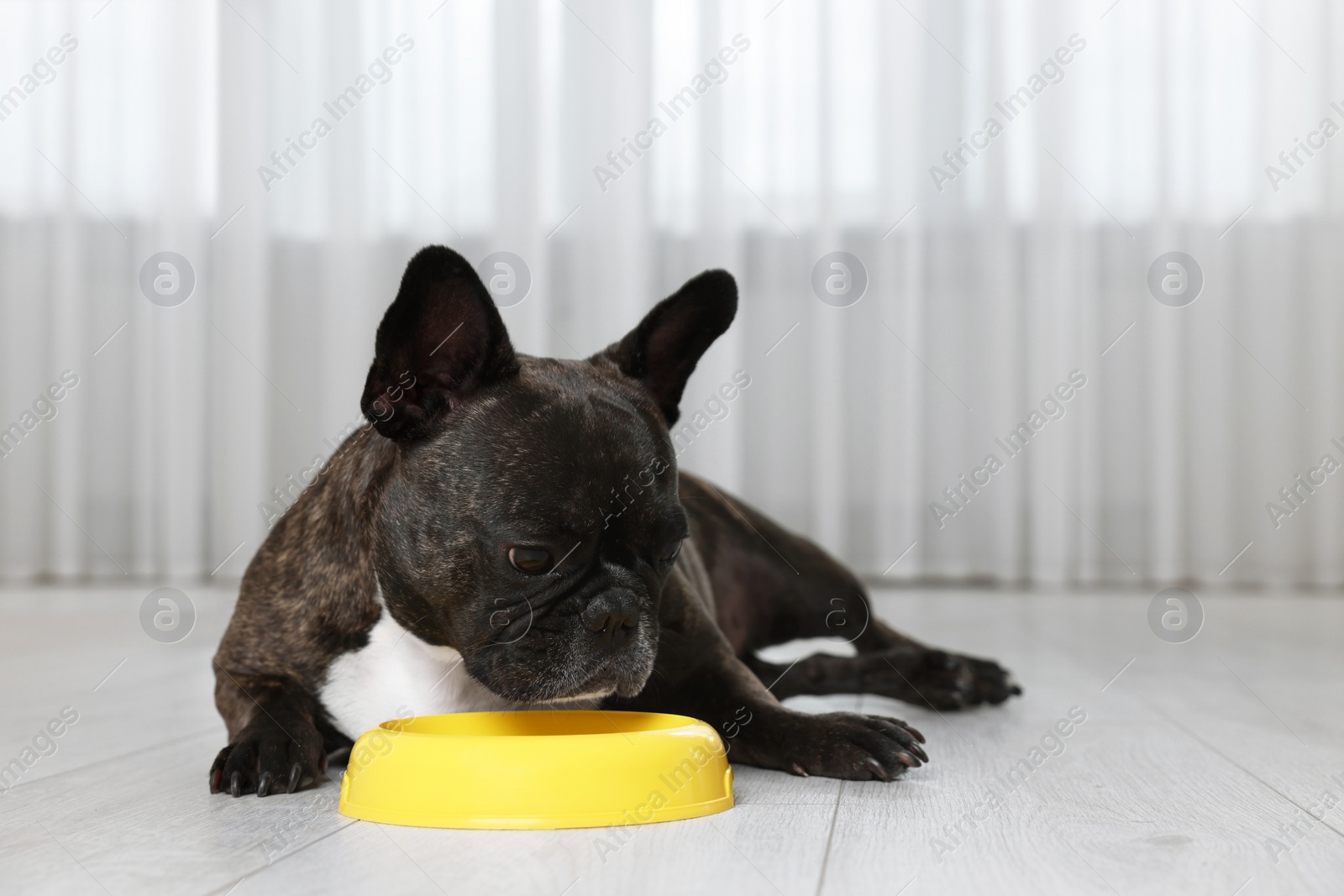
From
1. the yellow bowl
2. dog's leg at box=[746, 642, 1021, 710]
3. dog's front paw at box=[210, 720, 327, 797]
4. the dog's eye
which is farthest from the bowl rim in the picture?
dog's leg at box=[746, 642, 1021, 710]

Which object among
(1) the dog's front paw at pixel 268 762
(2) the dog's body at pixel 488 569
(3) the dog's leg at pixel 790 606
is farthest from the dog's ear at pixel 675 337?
(1) the dog's front paw at pixel 268 762

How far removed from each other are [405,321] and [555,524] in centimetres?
38

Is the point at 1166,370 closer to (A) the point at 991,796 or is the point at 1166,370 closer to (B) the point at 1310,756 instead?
(B) the point at 1310,756

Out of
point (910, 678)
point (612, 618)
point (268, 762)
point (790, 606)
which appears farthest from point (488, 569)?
point (790, 606)

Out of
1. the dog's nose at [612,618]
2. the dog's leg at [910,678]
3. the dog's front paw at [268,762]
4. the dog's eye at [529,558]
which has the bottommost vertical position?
the dog's leg at [910,678]

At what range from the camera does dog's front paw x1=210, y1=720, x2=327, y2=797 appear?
155 cm

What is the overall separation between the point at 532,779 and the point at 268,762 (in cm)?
46

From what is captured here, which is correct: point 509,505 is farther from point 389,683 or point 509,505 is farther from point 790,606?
point 790,606

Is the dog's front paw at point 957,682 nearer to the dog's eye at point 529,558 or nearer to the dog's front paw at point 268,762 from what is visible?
the dog's eye at point 529,558

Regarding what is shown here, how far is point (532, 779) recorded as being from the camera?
134cm

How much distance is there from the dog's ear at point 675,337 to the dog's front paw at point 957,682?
84 cm

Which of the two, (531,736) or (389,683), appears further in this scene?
(389,683)

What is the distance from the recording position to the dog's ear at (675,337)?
1890 millimetres

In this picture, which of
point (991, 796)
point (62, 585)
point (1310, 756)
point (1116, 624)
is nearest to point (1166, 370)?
point (1116, 624)
